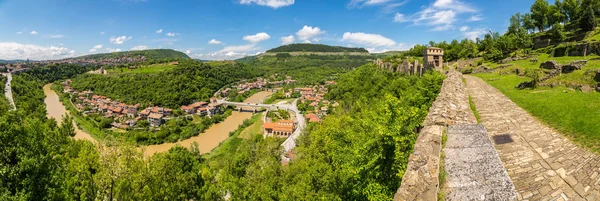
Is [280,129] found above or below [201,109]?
below

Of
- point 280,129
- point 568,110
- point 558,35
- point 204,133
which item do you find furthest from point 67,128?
point 558,35

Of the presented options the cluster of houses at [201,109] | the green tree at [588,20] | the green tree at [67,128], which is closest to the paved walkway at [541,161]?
the green tree at [588,20]

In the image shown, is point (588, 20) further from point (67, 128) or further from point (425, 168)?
point (67, 128)

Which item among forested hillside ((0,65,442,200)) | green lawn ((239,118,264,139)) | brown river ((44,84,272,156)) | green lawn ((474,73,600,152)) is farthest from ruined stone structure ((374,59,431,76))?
brown river ((44,84,272,156))

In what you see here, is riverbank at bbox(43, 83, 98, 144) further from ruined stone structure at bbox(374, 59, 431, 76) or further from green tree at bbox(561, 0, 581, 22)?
green tree at bbox(561, 0, 581, 22)

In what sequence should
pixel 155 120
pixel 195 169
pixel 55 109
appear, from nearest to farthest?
pixel 195 169, pixel 155 120, pixel 55 109

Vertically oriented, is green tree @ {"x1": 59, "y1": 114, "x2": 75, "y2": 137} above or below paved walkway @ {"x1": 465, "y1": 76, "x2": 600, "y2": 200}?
below

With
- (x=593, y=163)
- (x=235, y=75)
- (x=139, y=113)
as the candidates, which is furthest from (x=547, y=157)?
(x=235, y=75)
